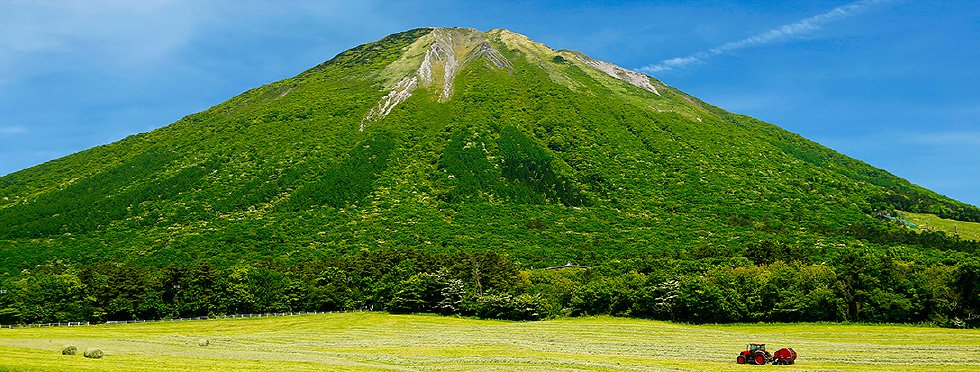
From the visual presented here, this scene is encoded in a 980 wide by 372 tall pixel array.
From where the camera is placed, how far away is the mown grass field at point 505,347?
3803 cm

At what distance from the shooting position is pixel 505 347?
51.0m

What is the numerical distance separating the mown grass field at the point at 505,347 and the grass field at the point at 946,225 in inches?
4798

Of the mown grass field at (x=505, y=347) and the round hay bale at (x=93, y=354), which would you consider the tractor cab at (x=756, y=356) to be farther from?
the round hay bale at (x=93, y=354)

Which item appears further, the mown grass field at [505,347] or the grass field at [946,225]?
the grass field at [946,225]

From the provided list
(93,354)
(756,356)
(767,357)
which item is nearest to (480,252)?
(756,356)

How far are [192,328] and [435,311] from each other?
33.7 metres

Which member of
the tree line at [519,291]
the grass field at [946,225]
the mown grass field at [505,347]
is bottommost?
the mown grass field at [505,347]

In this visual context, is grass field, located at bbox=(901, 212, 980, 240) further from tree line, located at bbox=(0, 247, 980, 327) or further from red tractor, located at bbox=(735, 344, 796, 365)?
red tractor, located at bbox=(735, 344, 796, 365)

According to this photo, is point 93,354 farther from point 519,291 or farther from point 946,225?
point 946,225

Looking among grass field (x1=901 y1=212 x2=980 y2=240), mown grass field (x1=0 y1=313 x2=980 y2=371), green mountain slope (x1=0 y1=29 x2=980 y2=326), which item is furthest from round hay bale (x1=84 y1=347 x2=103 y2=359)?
grass field (x1=901 y1=212 x2=980 y2=240)

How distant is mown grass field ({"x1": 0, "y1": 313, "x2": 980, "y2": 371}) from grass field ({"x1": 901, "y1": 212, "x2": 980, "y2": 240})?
122m

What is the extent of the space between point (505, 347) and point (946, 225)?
17891cm

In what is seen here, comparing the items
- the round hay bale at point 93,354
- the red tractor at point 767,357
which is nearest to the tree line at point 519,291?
the red tractor at point 767,357

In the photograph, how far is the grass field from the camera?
171 metres
